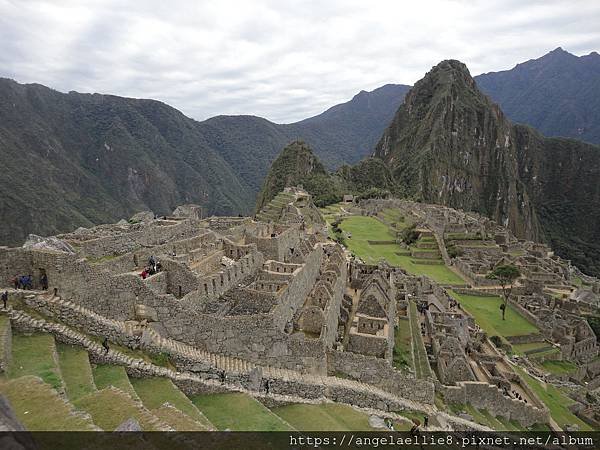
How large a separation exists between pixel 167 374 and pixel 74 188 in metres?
122

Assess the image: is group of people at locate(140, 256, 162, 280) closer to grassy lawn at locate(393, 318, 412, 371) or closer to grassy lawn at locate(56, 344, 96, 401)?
grassy lawn at locate(56, 344, 96, 401)

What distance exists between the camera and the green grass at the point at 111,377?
12469 millimetres

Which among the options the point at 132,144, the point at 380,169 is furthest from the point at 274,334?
the point at 132,144

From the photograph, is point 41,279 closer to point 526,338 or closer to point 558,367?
point 526,338

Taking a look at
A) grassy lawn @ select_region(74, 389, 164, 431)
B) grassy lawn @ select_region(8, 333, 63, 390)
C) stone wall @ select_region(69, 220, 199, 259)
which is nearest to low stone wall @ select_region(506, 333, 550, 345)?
stone wall @ select_region(69, 220, 199, 259)

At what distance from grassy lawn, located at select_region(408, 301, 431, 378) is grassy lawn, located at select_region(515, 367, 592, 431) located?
7171 mm

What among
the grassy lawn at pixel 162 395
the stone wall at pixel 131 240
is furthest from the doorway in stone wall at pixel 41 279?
the grassy lawn at pixel 162 395

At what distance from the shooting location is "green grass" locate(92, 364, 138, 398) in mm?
12469

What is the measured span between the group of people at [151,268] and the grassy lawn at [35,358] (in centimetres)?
466

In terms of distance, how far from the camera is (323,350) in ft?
59.0

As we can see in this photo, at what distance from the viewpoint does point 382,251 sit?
2313 inches

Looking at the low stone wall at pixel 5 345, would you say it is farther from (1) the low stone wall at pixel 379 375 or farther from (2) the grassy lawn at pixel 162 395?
(1) the low stone wall at pixel 379 375

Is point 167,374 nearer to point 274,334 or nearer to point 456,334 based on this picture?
point 274,334

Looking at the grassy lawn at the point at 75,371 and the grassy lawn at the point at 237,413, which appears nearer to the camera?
the grassy lawn at the point at 75,371
